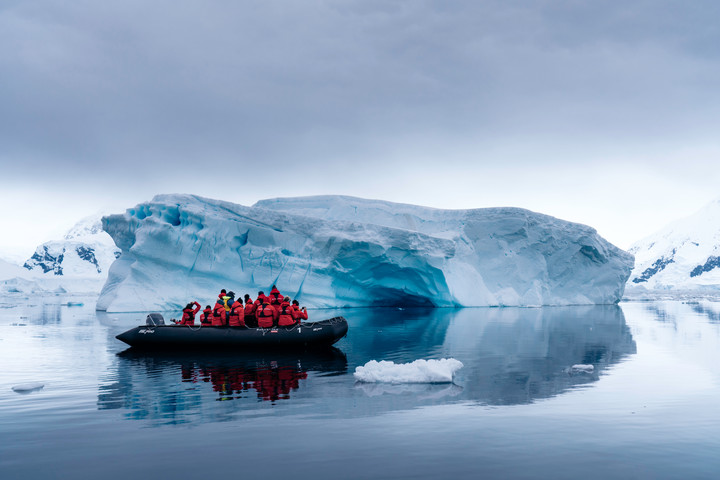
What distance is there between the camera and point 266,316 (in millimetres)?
11961

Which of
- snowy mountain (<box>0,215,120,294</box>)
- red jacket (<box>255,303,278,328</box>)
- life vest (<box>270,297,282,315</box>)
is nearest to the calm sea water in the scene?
red jacket (<box>255,303,278,328</box>)

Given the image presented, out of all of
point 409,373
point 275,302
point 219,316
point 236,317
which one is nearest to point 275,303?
point 275,302

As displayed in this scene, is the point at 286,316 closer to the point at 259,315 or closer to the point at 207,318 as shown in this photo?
the point at 259,315

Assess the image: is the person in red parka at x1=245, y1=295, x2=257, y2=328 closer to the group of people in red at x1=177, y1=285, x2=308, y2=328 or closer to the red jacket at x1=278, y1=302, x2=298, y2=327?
the group of people in red at x1=177, y1=285, x2=308, y2=328

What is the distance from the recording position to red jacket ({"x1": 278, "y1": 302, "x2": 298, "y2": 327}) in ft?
39.3

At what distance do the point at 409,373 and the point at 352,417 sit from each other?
2.04 m

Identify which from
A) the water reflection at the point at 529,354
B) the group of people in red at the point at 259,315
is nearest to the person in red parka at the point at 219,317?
the group of people in red at the point at 259,315

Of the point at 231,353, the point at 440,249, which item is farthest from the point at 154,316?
the point at 440,249

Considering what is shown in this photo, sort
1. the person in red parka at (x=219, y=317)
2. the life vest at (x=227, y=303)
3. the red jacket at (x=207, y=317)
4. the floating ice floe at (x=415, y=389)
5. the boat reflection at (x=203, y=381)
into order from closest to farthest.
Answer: the boat reflection at (x=203, y=381) < the floating ice floe at (x=415, y=389) < the person in red parka at (x=219, y=317) < the red jacket at (x=207, y=317) < the life vest at (x=227, y=303)

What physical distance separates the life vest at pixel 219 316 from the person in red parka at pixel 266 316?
28.3 inches

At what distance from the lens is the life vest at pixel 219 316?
40.0ft

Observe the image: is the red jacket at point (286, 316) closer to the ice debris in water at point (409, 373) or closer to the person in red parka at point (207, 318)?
the person in red parka at point (207, 318)

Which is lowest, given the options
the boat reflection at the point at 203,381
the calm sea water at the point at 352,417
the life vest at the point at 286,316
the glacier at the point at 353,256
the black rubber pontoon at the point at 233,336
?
the calm sea water at the point at 352,417

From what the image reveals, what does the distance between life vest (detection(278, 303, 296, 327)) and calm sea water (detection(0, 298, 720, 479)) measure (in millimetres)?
1121
